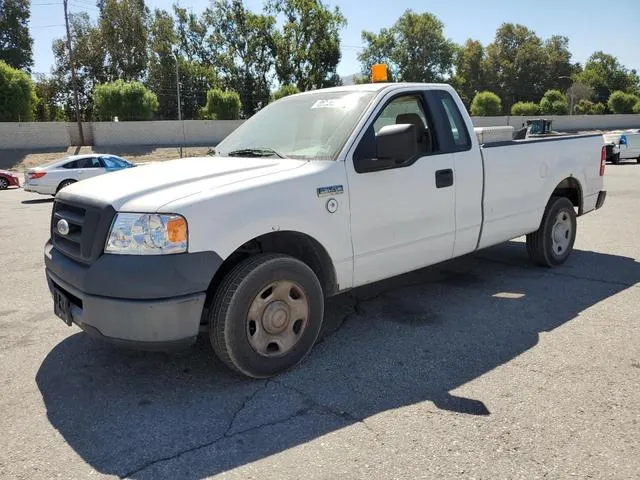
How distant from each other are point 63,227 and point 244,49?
228ft

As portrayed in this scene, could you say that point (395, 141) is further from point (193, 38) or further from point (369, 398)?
point (193, 38)

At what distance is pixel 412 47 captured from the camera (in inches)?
3511

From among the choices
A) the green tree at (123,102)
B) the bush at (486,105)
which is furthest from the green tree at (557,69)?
the green tree at (123,102)

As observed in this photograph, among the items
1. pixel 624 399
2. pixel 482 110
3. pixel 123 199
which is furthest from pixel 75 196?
pixel 482 110

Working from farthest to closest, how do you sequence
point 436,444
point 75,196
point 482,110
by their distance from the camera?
point 482,110 < point 75,196 < point 436,444

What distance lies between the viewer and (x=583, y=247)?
7.58 metres

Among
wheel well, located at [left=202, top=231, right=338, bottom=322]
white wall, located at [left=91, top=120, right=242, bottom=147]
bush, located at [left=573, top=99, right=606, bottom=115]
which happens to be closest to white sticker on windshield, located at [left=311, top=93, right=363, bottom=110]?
wheel well, located at [left=202, top=231, right=338, bottom=322]

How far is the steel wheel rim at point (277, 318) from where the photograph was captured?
356 cm

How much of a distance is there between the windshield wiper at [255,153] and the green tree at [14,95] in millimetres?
42438

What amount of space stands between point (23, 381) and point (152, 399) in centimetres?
99

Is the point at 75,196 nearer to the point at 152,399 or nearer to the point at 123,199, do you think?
the point at 123,199

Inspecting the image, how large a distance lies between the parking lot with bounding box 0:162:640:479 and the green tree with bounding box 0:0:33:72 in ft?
229

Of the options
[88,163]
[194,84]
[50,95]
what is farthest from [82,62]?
[88,163]

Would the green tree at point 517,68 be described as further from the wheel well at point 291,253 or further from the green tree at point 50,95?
the wheel well at point 291,253
